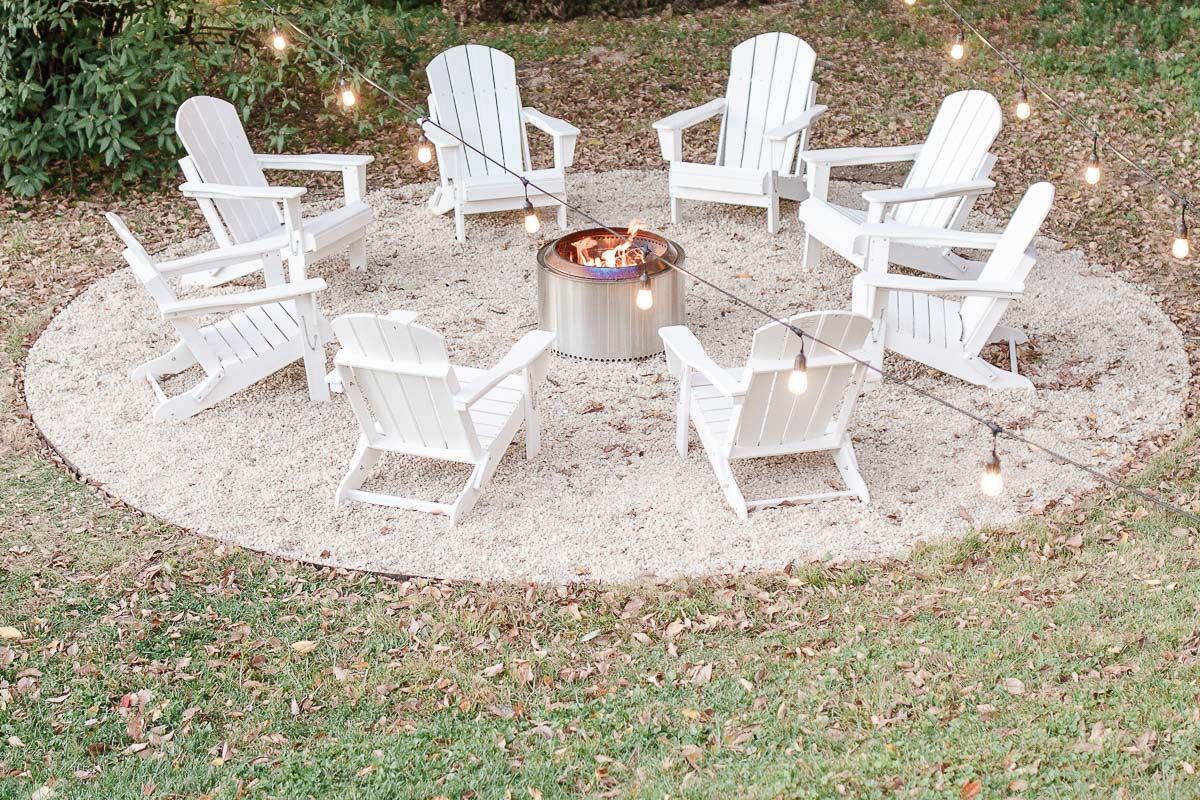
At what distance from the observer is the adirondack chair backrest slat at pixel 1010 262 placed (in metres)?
5.21

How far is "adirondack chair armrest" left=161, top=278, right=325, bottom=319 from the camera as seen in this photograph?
5113 millimetres

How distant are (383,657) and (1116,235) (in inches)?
200

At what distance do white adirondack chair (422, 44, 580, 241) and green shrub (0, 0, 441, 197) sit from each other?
1064 millimetres

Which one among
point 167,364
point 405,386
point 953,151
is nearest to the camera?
point 405,386

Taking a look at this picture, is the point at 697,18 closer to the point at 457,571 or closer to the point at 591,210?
the point at 591,210

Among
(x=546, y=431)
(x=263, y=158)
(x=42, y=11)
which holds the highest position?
(x=42, y=11)

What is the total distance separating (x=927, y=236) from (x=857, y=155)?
101 centimetres

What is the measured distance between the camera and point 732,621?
158 inches

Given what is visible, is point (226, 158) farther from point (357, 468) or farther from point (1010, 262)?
point (1010, 262)

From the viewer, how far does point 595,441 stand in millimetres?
5191

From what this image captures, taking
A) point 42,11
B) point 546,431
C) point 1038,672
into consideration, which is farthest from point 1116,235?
point 42,11

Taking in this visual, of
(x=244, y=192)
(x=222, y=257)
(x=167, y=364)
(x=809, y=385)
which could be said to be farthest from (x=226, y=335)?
(x=809, y=385)

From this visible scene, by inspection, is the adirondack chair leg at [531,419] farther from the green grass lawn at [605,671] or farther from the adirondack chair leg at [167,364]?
the adirondack chair leg at [167,364]

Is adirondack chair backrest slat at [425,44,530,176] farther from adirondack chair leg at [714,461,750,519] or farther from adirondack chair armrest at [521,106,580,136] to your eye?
adirondack chair leg at [714,461,750,519]
